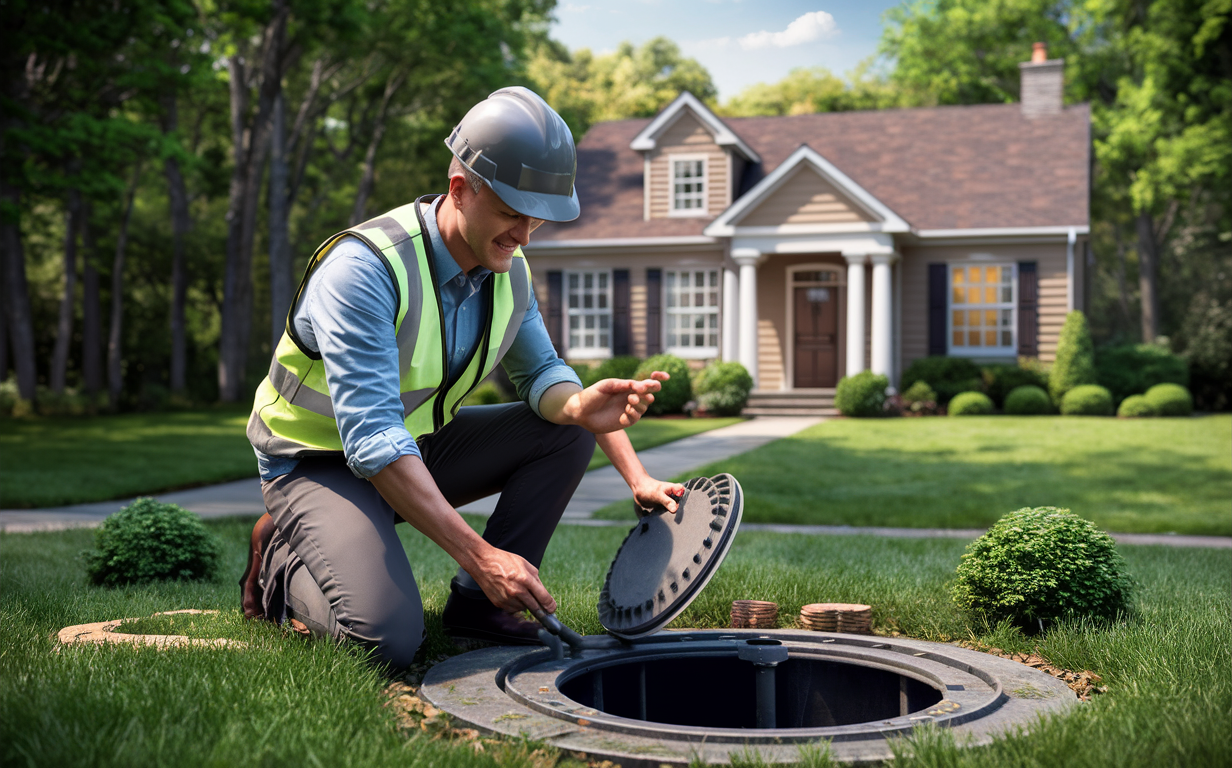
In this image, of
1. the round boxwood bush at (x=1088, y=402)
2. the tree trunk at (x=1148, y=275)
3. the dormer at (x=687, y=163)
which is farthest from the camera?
A: the tree trunk at (x=1148, y=275)

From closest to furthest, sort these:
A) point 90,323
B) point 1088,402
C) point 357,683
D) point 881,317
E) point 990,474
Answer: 1. point 357,683
2. point 990,474
3. point 1088,402
4. point 881,317
5. point 90,323

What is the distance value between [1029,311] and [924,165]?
150 inches

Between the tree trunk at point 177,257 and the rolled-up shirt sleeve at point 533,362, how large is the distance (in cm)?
2167

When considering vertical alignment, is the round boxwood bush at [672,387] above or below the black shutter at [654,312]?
below

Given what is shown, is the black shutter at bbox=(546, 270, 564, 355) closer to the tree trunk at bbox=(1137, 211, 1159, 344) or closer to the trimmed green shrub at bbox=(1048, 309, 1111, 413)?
the trimmed green shrub at bbox=(1048, 309, 1111, 413)

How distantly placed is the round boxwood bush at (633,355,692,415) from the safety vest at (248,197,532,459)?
14532 millimetres

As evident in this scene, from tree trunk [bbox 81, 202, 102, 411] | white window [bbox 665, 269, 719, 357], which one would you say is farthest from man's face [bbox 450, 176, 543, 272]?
tree trunk [bbox 81, 202, 102, 411]

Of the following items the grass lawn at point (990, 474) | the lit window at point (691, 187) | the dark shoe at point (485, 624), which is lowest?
the grass lawn at point (990, 474)

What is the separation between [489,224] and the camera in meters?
2.97

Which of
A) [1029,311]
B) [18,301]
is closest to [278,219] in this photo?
[18,301]

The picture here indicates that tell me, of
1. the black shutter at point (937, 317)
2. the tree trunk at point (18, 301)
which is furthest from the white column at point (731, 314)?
the tree trunk at point (18, 301)

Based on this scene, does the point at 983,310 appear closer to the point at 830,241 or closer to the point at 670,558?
the point at 830,241

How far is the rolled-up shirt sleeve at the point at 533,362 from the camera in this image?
353 cm

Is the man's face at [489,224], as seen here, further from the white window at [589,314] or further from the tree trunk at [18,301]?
the tree trunk at [18,301]
